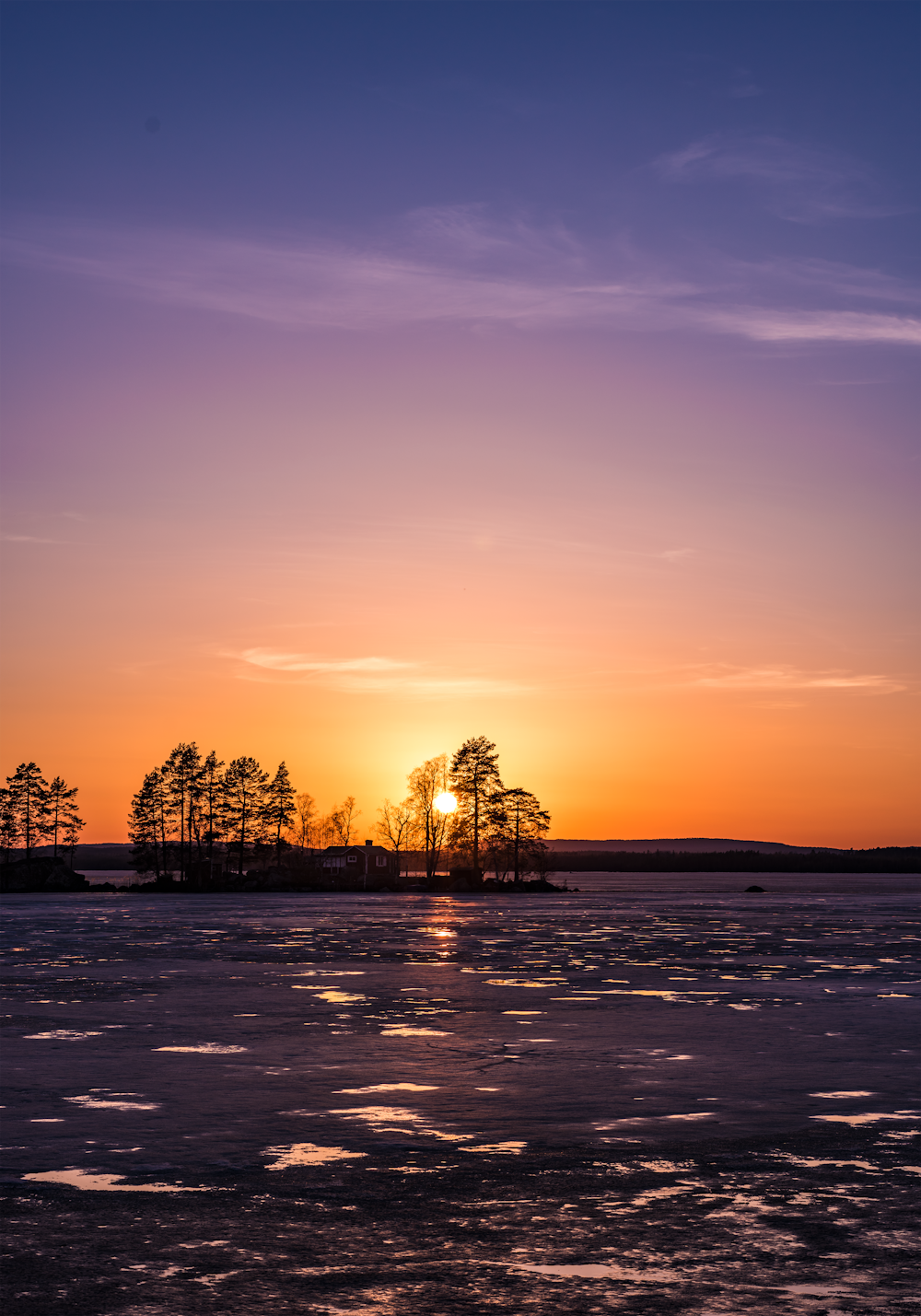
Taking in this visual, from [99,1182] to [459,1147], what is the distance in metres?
2.83

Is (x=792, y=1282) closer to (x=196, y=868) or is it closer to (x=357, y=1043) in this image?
(x=357, y=1043)

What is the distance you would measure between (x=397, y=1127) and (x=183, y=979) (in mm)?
14852

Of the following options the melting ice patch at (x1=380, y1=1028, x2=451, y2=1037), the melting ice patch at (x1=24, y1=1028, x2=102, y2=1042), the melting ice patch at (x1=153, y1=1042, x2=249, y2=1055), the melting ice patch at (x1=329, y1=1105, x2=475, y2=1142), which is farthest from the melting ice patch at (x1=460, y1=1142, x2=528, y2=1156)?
the melting ice patch at (x1=24, y1=1028, x2=102, y2=1042)

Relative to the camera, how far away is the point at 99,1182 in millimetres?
8750

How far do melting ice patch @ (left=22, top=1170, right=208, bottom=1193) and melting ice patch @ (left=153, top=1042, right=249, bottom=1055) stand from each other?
5.74 m

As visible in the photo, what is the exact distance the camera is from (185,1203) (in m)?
8.17

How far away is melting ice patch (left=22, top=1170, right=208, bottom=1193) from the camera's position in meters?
8.54

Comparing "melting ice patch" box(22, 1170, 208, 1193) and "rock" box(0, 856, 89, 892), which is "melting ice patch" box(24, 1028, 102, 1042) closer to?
"melting ice patch" box(22, 1170, 208, 1193)

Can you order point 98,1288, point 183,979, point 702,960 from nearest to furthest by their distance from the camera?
point 98,1288, point 183,979, point 702,960

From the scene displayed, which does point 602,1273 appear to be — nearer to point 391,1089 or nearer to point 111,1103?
point 391,1089

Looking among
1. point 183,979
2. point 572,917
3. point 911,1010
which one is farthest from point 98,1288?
point 572,917

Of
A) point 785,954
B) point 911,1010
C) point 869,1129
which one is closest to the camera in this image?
point 869,1129

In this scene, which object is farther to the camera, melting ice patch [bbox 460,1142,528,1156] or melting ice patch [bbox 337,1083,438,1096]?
melting ice patch [bbox 337,1083,438,1096]


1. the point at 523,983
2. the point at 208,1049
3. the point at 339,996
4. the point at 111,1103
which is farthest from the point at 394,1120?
the point at 523,983
